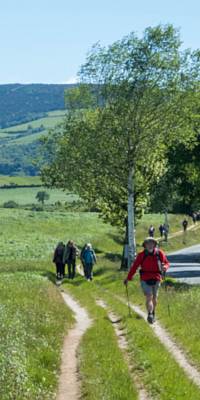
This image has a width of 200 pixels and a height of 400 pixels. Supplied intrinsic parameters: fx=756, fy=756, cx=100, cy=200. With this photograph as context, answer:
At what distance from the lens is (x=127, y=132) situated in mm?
40969

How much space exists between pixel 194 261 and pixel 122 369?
43.0 meters

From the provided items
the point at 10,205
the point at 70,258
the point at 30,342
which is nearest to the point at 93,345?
the point at 30,342

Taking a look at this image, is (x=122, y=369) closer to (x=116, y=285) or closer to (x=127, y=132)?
(x=116, y=285)

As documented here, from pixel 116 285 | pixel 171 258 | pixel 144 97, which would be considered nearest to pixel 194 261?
pixel 171 258

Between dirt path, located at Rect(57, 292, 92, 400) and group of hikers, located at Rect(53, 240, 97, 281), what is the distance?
14.4 m

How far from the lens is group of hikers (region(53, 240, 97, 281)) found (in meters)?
38.4

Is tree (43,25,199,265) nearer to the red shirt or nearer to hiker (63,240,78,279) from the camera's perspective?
hiker (63,240,78,279)

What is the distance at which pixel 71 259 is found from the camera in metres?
39.5

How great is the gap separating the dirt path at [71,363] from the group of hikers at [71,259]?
47.1ft

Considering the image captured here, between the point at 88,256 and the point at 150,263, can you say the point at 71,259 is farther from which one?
the point at 150,263

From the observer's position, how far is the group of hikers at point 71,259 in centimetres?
3841

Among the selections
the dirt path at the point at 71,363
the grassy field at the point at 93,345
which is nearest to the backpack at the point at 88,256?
the grassy field at the point at 93,345

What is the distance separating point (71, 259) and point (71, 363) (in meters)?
24.4

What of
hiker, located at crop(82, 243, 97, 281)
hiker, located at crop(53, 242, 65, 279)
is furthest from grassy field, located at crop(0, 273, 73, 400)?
hiker, located at crop(53, 242, 65, 279)
